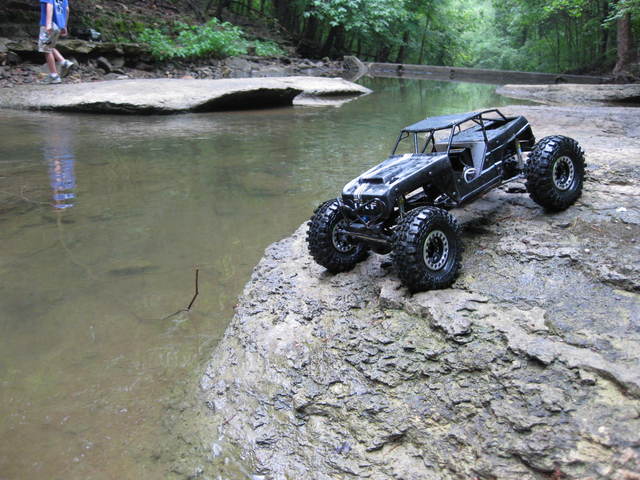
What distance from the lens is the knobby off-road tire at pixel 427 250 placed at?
131 inches

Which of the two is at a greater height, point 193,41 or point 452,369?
point 193,41

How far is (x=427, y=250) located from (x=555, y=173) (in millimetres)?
1688

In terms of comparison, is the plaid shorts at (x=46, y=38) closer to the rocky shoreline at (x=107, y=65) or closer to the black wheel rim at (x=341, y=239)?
the rocky shoreline at (x=107, y=65)

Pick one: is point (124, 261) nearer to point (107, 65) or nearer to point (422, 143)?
point (422, 143)

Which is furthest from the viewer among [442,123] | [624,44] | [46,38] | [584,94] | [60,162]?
[624,44]

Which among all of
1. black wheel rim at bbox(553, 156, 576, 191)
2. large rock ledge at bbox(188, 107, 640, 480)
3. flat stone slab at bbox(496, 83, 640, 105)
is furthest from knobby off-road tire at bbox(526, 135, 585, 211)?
flat stone slab at bbox(496, 83, 640, 105)

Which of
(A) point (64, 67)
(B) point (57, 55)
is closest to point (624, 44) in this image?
(A) point (64, 67)

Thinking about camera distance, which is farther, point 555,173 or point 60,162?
point 60,162

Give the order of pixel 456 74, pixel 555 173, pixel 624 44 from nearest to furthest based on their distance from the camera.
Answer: pixel 555 173
pixel 624 44
pixel 456 74

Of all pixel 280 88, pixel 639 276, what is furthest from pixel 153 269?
pixel 280 88

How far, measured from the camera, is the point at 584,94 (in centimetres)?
1469

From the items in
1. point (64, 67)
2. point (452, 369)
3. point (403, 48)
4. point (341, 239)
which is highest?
point (403, 48)

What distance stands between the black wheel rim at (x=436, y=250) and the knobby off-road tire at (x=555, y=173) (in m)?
1.19

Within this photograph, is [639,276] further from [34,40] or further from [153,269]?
[34,40]
